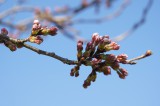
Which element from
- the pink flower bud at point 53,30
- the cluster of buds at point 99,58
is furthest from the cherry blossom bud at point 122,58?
the pink flower bud at point 53,30

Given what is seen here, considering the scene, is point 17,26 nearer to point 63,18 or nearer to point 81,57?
point 63,18

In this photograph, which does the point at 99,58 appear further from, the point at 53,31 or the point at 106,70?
the point at 53,31

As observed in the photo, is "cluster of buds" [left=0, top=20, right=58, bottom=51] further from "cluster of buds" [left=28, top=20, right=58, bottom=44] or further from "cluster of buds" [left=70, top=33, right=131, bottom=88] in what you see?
"cluster of buds" [left=70, top=33, right=131, bottom=88]

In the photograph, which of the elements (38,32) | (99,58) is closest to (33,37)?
(38,32)

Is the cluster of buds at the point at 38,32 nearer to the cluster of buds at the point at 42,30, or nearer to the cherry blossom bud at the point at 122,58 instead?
the cluster of buds at the point at 42,30

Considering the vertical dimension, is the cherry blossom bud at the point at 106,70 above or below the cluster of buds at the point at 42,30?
below

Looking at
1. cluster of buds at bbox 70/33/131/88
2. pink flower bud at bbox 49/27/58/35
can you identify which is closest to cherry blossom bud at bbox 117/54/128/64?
cluster of buds at bbox 70/33/131/88

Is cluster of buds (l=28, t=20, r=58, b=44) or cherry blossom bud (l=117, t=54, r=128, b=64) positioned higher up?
cluster of buds (l=28, t=20, r=58, b=44)
